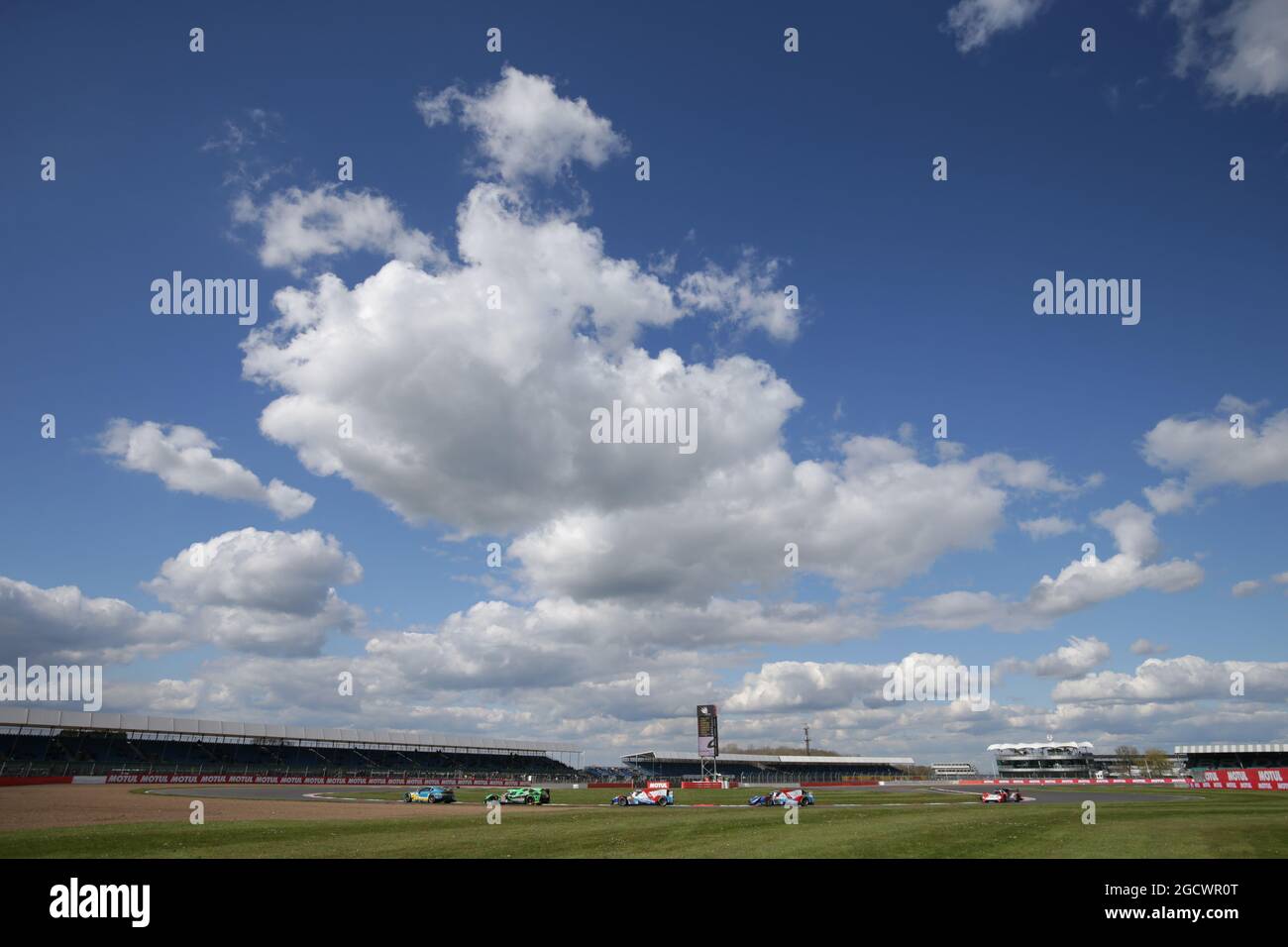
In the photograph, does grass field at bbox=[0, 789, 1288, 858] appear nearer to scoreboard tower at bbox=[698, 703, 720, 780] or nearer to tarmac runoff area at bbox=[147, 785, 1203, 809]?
tarmac runoff area at bbox=[147, 785, 1203, 809]

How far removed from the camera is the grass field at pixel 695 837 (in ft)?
83.6

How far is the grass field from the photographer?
25469 mm

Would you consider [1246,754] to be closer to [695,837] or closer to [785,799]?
[785,799]

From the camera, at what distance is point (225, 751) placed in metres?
119

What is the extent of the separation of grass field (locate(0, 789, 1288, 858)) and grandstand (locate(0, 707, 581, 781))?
72577mm

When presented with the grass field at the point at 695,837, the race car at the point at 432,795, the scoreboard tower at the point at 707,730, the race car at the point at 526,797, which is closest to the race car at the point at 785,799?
the grass field at the point at 695,837

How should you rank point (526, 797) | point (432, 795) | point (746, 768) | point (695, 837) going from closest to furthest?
point (695, 837) → point (432, 795) → point (526, 797) → point (746, 768)

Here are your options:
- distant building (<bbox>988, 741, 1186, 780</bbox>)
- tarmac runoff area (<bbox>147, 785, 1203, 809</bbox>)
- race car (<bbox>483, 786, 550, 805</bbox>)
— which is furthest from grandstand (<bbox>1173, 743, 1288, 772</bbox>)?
race car (<bbox>483, 786, 550, 805</bbox>)

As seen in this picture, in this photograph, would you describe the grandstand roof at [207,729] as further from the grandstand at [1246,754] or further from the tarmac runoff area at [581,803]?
the grandstand at [1246,754]

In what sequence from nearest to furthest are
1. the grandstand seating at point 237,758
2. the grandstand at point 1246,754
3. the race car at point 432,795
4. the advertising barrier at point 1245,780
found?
the race car at point 432,795, the advertising barrier at point 1245,780, the grandstand seating at point 237,758, the grandstand at point 1246,754

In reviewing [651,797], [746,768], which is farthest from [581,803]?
[746,768]

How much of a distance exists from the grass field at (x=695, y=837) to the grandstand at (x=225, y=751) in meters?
72.6

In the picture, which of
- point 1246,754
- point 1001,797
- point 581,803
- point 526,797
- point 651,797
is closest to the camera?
point 1001,797

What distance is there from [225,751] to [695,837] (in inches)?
4482
